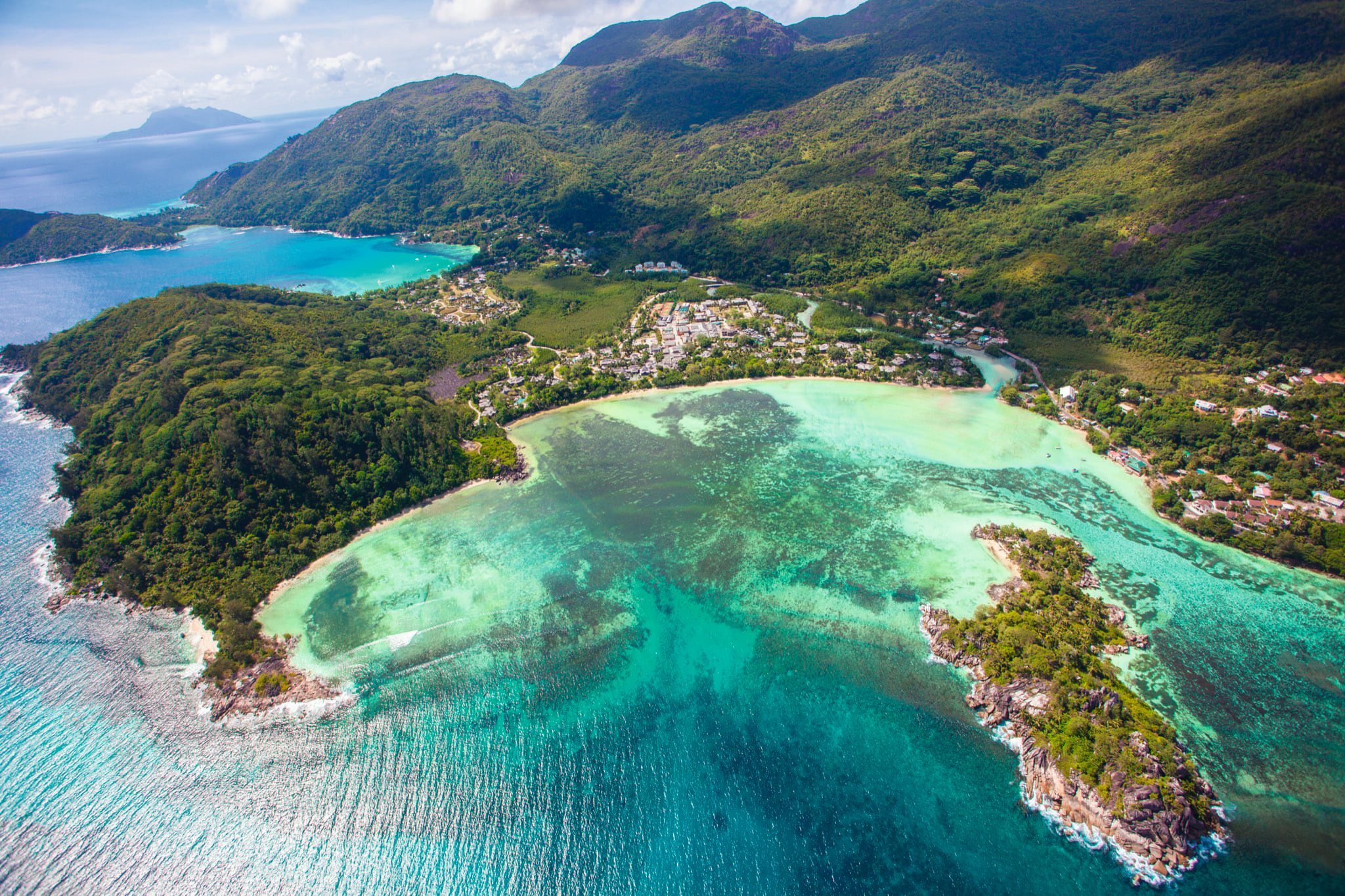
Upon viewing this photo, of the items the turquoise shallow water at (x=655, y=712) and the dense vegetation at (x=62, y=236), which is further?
the dense vegetation at (x=62, y=236)

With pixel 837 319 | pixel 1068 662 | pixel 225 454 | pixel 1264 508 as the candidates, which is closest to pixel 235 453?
pixel 225 454

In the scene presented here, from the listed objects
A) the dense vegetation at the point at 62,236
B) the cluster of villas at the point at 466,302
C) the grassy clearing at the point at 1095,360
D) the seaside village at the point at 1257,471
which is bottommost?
the seaside village at the point at 1257,471

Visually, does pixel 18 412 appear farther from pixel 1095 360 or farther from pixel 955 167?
pixel 955 167

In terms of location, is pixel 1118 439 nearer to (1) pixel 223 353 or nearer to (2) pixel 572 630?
(2) pixel 572 630

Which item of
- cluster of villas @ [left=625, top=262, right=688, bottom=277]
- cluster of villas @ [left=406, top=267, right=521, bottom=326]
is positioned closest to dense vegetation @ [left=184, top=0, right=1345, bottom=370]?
cluster of villas @ [left=625, top=262, right=688, bottom=277]

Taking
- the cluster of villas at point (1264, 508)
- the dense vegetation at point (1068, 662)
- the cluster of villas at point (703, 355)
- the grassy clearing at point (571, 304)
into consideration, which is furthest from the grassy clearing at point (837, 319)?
the dense vegetation at point (1068, 662)

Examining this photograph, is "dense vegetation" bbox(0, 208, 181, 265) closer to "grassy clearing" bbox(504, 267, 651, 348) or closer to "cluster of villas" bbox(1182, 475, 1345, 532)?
"grassy clearing" bbox(504, 267, 651, 348)

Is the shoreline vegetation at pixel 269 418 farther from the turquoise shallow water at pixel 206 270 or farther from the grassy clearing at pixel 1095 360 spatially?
the turquoise shallow water at pixel 206 270
